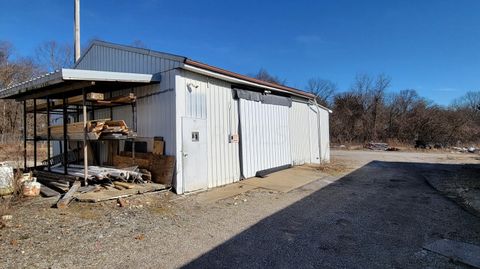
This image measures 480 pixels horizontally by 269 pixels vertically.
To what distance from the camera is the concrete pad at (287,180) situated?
855 centimetres

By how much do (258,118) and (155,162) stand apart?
12.9ft

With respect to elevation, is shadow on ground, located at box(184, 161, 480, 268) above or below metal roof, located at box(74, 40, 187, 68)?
below

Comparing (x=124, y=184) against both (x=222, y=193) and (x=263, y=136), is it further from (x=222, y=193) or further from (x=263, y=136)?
(x=263, y=136)

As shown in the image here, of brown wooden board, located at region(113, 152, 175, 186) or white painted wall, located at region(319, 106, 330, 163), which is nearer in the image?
brown wooden board, located at region(113, 152, 175, 186)

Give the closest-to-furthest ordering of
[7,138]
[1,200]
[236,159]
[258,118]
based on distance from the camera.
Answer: [1,200] < [236,159] < [258,118] < [7,138]

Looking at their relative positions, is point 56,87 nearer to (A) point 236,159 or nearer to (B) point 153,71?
(B) point 153,71

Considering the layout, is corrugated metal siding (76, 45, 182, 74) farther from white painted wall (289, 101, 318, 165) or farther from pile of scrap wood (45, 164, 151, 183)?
white painted wall (289, 101, 318, 165)

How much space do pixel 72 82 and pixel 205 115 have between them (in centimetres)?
319

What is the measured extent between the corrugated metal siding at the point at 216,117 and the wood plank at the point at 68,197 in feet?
9.53

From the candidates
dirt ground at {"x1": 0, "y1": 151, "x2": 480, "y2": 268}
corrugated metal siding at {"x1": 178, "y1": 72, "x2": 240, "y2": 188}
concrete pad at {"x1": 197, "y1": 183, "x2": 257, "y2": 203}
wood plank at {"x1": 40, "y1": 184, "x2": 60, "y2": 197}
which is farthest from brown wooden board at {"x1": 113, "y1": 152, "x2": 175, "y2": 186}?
wood plank at {"x1": 40, "y1": 184, "x2": 60, "y2": 197}

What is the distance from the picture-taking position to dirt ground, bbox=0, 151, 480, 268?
373 cm

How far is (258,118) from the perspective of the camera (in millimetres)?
10203

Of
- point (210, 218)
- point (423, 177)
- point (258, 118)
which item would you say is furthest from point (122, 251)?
point (423, 177)

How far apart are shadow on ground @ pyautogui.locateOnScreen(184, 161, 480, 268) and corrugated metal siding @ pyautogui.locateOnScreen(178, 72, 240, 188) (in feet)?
8.36
